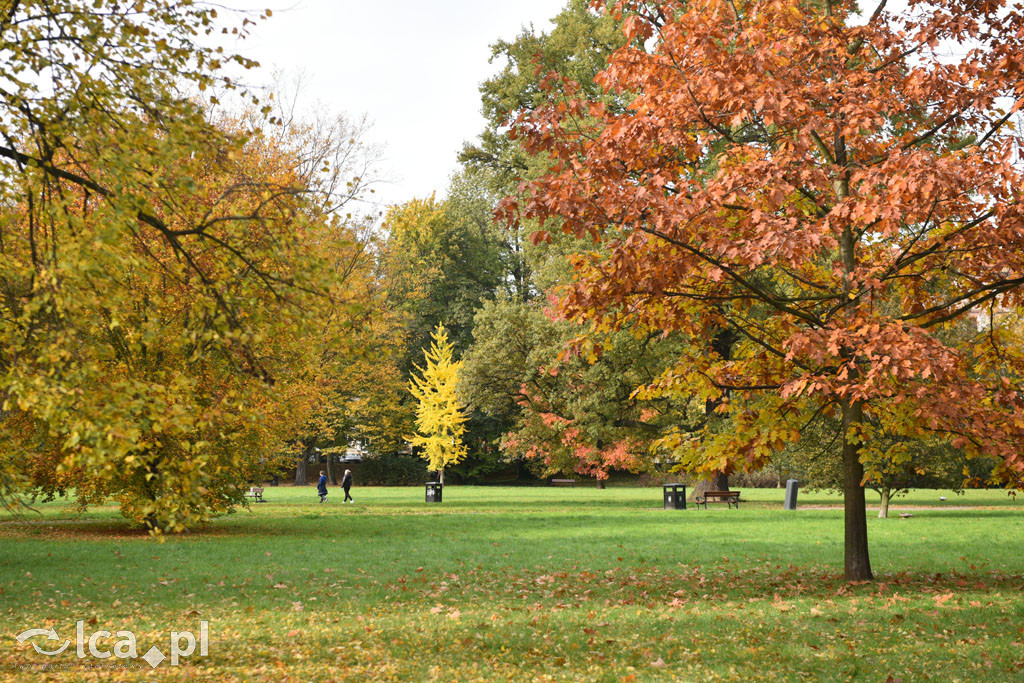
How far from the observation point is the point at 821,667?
6.72m

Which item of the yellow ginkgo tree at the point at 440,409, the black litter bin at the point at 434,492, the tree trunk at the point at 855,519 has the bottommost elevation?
the black litter bin at the point at 434,492

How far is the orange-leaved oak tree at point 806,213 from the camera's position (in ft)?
28.1

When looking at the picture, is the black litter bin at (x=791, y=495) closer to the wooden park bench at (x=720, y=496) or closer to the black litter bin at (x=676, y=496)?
the wooden park bench at (x=720, y=496)

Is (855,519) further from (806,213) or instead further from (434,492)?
(434,492)

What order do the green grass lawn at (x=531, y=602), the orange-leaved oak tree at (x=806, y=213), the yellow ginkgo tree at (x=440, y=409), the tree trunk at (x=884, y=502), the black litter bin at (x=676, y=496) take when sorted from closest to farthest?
the green grass lawn at (x=531, y=602)
the orange-leaved oak tree at (x=806, y=213)
the tree trunk at (x=884, y=502)
the black litter bin at (x=676, y=496)
the yellow ginkgo tree at (x=440, y=409)

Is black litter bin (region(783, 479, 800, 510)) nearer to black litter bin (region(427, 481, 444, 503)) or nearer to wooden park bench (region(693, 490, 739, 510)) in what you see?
wooden park bench (region(693, 490, 739, 510))

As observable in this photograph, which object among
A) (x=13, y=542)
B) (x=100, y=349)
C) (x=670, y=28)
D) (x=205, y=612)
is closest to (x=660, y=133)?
(x=670, y=28)

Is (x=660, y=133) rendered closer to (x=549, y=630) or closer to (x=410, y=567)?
(x=549, y=630)

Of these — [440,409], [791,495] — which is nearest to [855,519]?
[791,495]

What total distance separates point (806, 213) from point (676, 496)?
17.3m

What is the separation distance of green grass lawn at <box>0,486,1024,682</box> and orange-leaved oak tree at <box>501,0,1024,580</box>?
67.9 inches

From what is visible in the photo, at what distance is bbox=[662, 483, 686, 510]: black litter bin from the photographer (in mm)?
26984

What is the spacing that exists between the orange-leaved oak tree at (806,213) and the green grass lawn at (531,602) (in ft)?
5.66

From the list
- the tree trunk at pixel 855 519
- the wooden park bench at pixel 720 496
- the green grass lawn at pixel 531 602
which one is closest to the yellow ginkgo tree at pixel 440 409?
the wooden park bench at pixel 720 496
